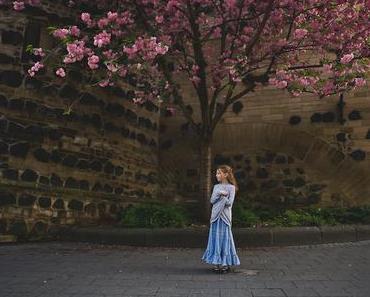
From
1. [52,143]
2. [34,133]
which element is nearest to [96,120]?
[52,143]

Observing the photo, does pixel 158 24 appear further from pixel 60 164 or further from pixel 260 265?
pixel 260 265

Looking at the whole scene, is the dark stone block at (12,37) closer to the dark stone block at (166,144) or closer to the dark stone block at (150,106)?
the dark stone block at (150,106)

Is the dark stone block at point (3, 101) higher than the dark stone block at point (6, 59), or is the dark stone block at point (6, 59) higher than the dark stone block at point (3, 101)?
the dark stone block at point (6, 59)

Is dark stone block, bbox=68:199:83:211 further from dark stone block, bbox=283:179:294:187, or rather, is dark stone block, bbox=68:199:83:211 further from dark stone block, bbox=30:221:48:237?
dark stone block, bbox=283:179:294:187

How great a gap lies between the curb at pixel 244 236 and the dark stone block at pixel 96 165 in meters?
2.18

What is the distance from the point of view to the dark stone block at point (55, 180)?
11016 millimetres

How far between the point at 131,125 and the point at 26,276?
289 inches

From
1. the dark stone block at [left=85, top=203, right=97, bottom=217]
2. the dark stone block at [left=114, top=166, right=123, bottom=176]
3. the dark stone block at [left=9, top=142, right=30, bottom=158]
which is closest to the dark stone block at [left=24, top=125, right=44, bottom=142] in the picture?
the dark stone block at [left=9, top=142, right=30, bottom=158]

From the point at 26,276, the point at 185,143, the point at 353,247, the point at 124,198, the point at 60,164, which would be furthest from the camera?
the point at 185,143

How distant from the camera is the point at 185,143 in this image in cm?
1452

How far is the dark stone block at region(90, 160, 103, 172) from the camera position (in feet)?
39.5

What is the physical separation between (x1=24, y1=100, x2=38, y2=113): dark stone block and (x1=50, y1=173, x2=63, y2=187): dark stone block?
146cm

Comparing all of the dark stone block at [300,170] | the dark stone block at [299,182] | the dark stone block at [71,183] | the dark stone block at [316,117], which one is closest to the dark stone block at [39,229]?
the dark stone block at [71,183]

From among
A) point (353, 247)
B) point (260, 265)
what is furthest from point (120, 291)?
point (353, 247)
